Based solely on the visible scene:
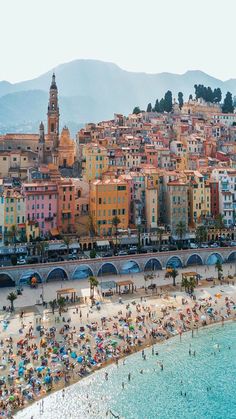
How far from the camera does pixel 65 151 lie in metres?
102

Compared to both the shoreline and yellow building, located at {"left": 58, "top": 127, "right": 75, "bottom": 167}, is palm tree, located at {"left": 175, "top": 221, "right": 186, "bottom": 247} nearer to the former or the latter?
the shoreline

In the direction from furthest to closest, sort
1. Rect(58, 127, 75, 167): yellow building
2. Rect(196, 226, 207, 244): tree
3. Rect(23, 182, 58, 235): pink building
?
Rect(58, 127, 75, 167): yellow building < Rect(196, 226, 207, 244): tree < Rect(23, 182, 58, 235): pink building

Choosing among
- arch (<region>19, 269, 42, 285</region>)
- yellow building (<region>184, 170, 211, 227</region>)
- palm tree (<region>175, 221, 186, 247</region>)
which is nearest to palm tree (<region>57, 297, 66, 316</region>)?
arch (<region>19, 269, 42, 285</region>)

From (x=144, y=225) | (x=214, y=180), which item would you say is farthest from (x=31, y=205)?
(x=214, y=180)

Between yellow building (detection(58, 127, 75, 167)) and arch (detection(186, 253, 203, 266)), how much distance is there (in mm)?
37737

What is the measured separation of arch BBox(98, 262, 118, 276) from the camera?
68250 mm

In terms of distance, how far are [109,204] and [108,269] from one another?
12352mm

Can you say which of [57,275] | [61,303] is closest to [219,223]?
[57,275]

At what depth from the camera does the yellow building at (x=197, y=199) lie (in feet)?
272

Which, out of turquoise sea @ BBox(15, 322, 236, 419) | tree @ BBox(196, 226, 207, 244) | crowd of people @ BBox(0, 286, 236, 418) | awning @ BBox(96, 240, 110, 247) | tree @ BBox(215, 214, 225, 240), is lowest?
turquoise sea @ BBox(15, 322, 236, 419)

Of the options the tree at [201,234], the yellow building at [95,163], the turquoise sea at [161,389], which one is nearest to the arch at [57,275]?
the turquoise sea at [161,389]

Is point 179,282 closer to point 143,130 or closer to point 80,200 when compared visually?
point 80,200

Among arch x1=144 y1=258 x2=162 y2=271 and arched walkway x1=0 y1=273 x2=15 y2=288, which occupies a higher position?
arch x1=144 y1=258 x2=162 y2=271

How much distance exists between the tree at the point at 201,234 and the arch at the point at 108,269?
15.0 m
